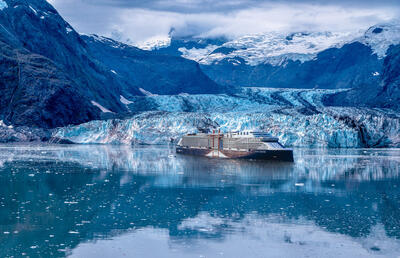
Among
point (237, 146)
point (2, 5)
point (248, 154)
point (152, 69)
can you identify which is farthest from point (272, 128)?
point (152, 69)

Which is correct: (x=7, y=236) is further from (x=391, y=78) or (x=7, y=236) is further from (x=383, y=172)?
(x=391, y=78)

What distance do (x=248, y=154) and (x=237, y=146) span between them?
2518mm

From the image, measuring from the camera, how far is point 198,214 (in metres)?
16.4

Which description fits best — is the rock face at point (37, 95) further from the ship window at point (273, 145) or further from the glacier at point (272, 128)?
the ship window at point (273, 145)

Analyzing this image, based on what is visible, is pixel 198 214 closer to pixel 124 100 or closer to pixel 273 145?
pixel 273 145

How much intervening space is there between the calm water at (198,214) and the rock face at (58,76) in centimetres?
5926

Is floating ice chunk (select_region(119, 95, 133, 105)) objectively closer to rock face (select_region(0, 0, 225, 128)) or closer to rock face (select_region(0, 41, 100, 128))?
rock face (select_region(0, 0, 225, 128))

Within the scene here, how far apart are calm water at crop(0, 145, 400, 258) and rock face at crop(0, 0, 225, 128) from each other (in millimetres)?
59265

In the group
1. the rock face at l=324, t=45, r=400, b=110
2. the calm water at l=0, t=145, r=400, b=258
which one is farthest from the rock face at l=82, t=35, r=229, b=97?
the calm water at l=0, t=145, r=400, b=258

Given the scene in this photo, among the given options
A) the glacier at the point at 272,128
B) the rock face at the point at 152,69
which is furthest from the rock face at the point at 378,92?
the rock face at the point at 152,69

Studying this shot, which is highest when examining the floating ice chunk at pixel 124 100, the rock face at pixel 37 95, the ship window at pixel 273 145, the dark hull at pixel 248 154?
the floating ice chunk at pixel 124 100

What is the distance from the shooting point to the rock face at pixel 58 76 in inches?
3406

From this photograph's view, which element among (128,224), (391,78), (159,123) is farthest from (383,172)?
(391,78)

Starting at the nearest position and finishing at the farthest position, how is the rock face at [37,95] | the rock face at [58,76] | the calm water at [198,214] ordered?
1. the calm water at [198,214]
2. the rock face at [37,95]
3. the rock face at [58,76]
